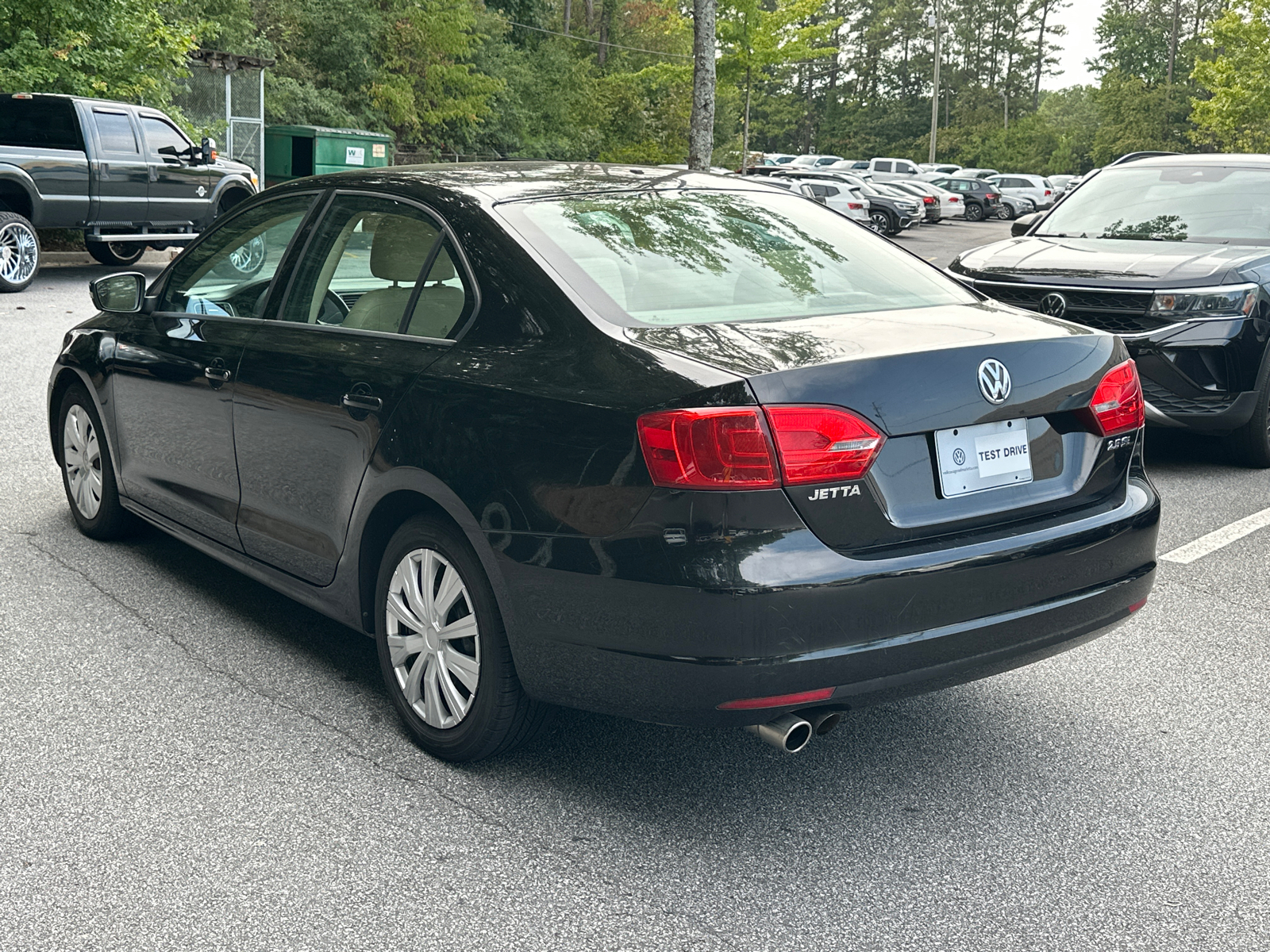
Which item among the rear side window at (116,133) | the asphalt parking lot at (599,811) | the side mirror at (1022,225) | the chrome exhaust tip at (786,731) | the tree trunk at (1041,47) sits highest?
the tree trunk at (1041,47)

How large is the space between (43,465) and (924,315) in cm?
530

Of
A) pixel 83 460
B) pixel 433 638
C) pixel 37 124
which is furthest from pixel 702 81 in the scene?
pixel 433 638

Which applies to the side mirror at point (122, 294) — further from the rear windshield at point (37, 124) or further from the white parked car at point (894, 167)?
the white parked car at point (894, 167)

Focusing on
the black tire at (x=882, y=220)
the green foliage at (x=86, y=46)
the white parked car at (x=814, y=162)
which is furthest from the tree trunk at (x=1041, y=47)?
the green foliage at (x=86, y=46)

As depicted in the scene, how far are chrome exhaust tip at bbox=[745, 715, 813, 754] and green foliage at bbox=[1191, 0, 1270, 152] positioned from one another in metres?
41.4

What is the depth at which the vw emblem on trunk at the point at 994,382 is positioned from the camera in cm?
327

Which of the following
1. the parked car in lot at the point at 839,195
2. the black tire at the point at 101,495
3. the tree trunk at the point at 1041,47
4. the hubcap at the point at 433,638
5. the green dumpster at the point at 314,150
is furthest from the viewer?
the tree trunk at the point at 1041,47

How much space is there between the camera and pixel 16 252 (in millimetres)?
14805

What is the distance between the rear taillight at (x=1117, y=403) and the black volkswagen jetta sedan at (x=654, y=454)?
0.04 ft

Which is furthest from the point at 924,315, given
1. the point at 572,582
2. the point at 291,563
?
the point at 291,563

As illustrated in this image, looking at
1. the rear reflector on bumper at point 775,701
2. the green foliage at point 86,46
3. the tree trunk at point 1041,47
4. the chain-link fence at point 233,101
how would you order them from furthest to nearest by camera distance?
the tree trunk at point 1041,47 → the chain-link fence at point 233,101 → the green foliage at point 86,46 → the rear reflector on bumper at point 775,701

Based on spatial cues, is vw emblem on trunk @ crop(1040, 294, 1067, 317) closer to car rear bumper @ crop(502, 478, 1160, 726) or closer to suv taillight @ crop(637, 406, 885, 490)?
car rear bumper @ crop(502, 478, 1160, 726)

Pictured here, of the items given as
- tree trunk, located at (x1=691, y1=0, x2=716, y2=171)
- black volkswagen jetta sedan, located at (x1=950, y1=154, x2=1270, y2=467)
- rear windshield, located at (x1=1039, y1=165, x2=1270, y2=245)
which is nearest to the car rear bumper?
black volkswagen jetta sedan, located at (x1=950, y1=154, x2=1270, y2=467)

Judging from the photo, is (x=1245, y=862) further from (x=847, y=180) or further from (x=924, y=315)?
(x=847, y=180)
